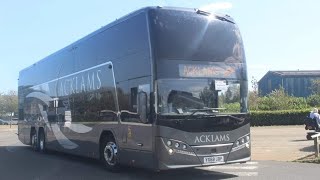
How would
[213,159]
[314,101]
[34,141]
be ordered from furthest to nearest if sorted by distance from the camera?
[314,101]
[34,141]
[213,159]

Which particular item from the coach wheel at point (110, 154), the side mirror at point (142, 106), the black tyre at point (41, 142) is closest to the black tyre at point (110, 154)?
the coach wheel at point (110, 154)

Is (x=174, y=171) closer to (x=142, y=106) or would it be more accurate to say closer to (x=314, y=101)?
(x=142, y=106)

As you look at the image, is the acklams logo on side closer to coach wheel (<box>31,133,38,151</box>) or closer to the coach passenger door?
the coach passenger door

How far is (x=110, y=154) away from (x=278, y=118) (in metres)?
31.9

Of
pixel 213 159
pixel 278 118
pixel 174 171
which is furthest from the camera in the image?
pixel 278 118

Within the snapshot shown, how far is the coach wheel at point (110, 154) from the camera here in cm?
1323

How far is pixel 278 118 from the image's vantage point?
43.2 metres

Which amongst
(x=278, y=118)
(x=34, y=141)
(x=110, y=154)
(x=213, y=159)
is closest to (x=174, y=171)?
(x=110, y=154)

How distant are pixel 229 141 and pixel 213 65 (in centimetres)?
183

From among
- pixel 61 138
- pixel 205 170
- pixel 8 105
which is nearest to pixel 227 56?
pixel 205 170

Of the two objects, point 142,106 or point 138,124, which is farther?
point 138,124

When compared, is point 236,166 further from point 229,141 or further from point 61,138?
point 61,138

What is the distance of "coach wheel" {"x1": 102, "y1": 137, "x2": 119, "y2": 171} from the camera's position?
1323cm

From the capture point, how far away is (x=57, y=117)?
18.6m
